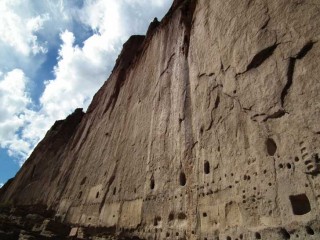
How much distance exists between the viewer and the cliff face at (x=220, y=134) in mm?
5277

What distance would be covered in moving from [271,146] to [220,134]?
1603 mm

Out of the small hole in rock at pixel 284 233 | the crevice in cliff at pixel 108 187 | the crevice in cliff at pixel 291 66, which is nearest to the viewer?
the small hole in rock at pixel 284 233

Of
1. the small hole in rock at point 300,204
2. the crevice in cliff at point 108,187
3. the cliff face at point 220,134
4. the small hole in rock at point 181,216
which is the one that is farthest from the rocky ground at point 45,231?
the small hole in rock at point 300,204

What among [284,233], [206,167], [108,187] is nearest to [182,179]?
[206,167]

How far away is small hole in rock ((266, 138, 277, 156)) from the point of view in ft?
18.8

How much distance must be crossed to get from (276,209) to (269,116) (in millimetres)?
1857

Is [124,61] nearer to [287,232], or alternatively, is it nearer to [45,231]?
[45,231]

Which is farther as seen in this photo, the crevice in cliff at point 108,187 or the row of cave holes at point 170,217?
the crevice in cliff at point 108,187

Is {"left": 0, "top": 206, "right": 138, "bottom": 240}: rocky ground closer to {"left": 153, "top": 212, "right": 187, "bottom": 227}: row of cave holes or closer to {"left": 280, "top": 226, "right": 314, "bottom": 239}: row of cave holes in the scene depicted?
{"left": 153, "top": 212, "right": 187, "bottom": 227}: row of cave holes

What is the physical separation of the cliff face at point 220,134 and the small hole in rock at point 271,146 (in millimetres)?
20

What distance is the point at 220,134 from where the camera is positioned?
7250 millimetres

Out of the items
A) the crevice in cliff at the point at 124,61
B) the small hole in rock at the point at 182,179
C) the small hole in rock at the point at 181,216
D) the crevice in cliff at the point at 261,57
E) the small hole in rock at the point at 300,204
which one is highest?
the crevice in cliff at the point at 124,61

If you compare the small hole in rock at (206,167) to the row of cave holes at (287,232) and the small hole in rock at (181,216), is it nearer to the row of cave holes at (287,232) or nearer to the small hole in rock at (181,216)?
the small hole in rock at (181,216)

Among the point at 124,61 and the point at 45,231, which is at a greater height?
the point at 124,61
